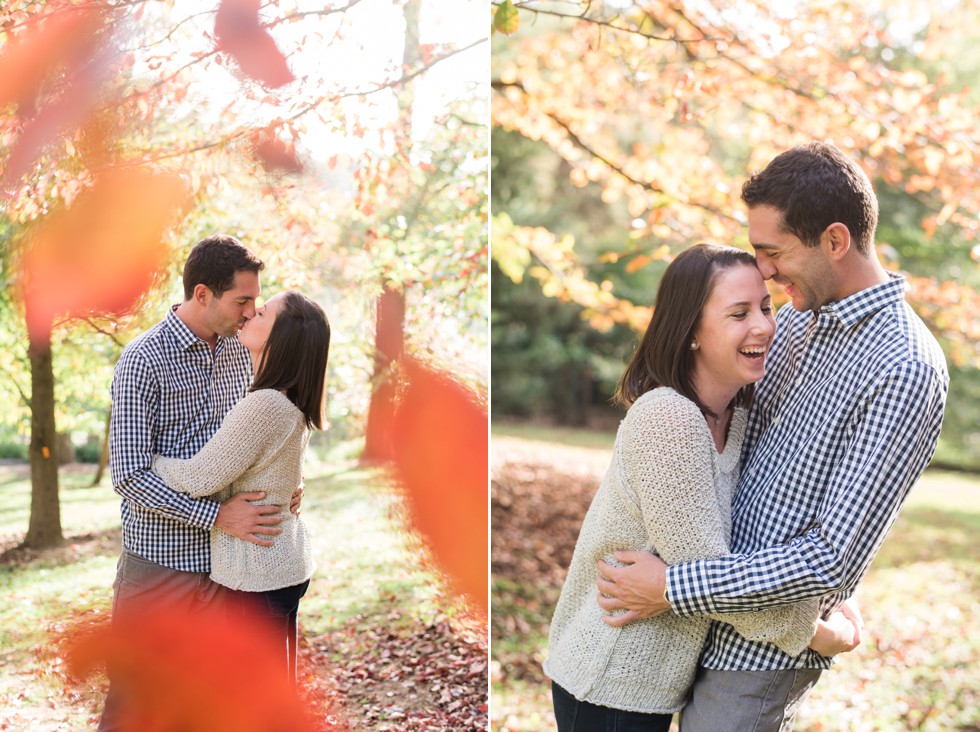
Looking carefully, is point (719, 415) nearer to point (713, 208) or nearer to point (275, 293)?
point (275, 293)

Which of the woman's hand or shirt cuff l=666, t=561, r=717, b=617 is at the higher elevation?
shirt cuff l=666, t=561, r=717, b=617

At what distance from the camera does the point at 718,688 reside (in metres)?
1.68

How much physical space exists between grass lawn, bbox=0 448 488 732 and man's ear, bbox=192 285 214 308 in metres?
0.56

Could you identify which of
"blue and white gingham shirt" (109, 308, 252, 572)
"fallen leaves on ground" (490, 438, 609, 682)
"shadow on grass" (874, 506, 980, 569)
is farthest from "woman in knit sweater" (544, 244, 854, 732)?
"shadow on grass" (874, 506, 980, 569)

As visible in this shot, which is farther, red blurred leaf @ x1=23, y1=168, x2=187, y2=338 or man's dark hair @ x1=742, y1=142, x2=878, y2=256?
A: red blurred leaf @ x1=23, y1=168, x2=187, y2=338

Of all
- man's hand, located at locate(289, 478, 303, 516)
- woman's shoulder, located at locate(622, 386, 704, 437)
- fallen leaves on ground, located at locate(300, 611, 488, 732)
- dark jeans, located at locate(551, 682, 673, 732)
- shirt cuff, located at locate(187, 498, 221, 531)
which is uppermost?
woman's shoulder, located at locate(622, 386, 704, 437)

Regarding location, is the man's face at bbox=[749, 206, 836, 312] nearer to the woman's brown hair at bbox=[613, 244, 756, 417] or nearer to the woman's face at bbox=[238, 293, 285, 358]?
the woman's brown hair at bbox=[613, 244, 756, 417]

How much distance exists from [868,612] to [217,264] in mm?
4614

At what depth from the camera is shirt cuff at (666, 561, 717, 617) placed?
5.16 ft

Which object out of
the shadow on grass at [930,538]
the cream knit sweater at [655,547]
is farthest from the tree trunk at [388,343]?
the shadow on grass at [930,538]

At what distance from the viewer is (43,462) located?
104 inches

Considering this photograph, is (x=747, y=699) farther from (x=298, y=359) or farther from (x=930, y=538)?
(x=930, y=538)

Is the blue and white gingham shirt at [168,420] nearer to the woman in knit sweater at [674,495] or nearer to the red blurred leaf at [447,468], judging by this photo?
the red blurred leaf at [447,468]

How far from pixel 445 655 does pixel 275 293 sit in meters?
1.30
